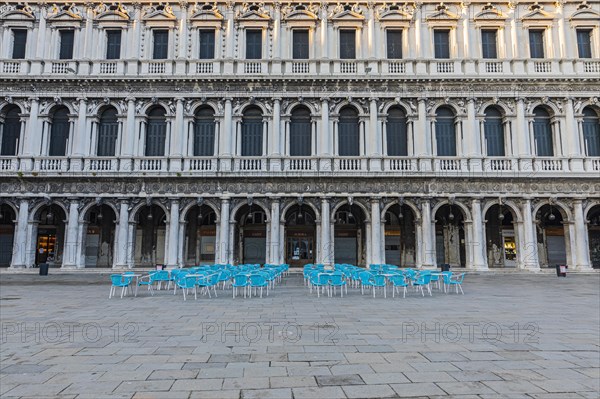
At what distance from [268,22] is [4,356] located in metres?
24.5

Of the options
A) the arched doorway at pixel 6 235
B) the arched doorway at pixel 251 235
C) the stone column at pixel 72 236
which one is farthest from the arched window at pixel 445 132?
the arched doorway at pixel 6 235

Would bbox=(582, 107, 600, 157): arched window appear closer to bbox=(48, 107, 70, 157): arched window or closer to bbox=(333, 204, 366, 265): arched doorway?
bbox=(333, 204, 366, 265): arched doorway

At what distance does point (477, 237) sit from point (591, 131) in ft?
32.6

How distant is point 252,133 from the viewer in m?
25.8

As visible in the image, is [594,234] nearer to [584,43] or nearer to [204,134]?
[584,43]

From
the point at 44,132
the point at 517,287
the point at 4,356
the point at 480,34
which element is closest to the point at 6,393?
the point at 4,356

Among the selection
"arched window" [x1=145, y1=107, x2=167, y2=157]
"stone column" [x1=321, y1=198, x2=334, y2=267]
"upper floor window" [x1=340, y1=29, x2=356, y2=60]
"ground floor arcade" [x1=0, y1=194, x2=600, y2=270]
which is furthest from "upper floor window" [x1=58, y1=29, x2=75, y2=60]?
"stone column" [x1=321, y1=198, x2=334, y2=267]

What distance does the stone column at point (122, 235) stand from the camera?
79.5ft

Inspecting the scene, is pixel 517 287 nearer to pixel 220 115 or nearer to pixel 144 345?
pixel 144 345

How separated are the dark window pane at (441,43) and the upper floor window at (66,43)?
75.8 ft

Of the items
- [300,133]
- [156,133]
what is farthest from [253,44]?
[156,133]

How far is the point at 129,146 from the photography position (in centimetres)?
2506

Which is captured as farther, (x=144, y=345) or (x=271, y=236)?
(x=271, y=236)

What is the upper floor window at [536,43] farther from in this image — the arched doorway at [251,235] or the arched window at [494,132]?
the arched doorway at [251,235]
